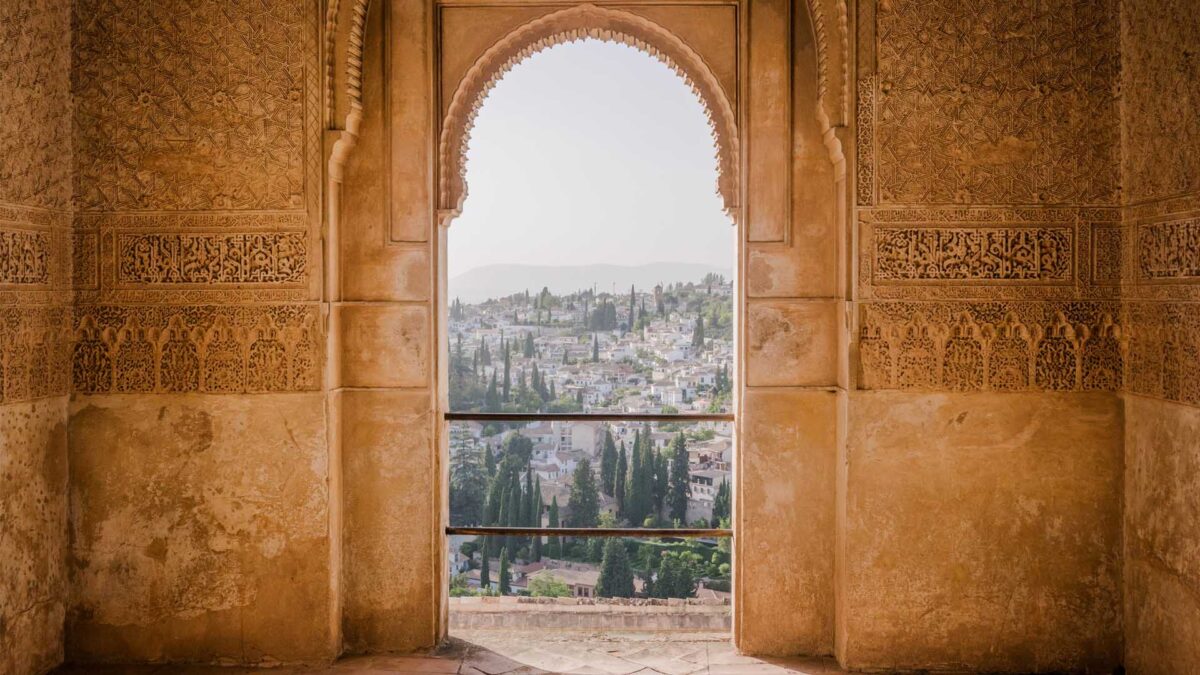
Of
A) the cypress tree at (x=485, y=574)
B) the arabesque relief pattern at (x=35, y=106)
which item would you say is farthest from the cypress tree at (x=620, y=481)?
the arabesque relief pattern at (x=35, y=106)

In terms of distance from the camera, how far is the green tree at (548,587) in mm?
4309

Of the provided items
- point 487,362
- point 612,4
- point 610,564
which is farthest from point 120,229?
point 610,564

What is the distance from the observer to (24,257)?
3449mm

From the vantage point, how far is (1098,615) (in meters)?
3.61

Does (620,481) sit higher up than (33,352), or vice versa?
(33,352)

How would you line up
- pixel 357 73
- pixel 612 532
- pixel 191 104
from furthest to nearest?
pixel 612 532 → pixel 357 73 → pixel 191 104

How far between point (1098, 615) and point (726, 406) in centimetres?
184

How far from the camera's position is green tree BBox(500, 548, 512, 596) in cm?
423

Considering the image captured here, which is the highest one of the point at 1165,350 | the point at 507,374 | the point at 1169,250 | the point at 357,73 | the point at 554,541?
the point at 357,73

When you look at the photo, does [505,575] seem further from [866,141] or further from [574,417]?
[866,141]

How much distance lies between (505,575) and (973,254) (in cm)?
272

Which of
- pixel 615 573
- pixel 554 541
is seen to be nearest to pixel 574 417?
pixel 554 541

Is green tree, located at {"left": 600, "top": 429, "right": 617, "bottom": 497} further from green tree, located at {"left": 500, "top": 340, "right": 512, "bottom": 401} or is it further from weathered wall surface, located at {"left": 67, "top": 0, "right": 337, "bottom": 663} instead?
weathered wall surface, located at {"left": 67, "top": 0, "right": 337, "bottom": 663}

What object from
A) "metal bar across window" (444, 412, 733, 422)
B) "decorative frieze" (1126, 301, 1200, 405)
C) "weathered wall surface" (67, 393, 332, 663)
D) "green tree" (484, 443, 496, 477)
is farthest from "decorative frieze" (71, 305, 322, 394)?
"decorative frieze" (1126, 301, 1200, 405)
